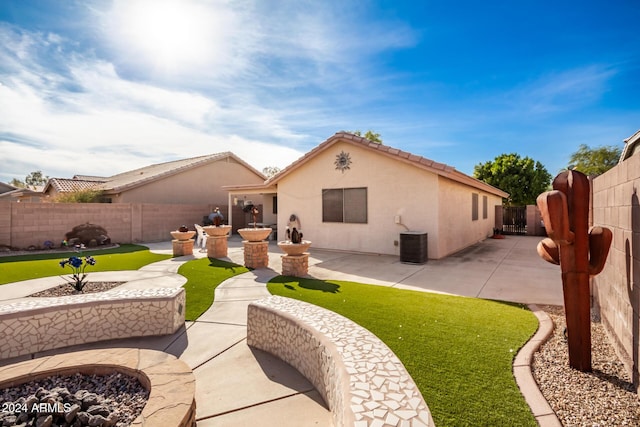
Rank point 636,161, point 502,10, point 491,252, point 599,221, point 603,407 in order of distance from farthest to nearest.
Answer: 1. point 491,252
2. point 502,10
3. point 599,221
4. point 636,161
5. point 603,407

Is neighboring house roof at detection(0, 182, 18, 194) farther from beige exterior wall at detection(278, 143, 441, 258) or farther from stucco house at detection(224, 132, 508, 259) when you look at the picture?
beige exterior wall at detection(278, 143, 441, 258)

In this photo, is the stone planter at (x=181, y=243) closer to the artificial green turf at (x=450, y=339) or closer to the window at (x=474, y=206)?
the artificial green turf at (x=450, y=339)

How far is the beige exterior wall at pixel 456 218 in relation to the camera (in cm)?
1021

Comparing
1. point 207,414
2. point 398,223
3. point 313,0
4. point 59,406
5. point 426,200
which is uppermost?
point 313,0

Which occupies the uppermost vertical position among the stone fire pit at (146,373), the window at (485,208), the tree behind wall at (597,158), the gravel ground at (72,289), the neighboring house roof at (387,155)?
the tree behind wall at (597,158)

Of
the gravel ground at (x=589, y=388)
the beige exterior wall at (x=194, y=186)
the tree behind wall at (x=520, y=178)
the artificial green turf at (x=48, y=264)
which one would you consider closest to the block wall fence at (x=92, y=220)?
the artificial green turf at (x=48, y=264)

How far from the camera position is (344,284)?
6816 millimetres

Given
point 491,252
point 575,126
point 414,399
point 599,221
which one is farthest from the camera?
point 575,126

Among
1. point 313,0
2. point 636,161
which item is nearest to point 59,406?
point 636,161

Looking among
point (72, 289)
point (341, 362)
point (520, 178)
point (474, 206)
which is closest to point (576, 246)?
point (341, 362)

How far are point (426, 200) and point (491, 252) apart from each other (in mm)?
4471

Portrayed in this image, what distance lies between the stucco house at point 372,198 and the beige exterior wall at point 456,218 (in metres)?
0.03

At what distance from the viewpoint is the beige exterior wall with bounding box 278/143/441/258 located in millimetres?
9984

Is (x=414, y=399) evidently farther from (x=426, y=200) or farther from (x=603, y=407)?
(x=426, y=200)
